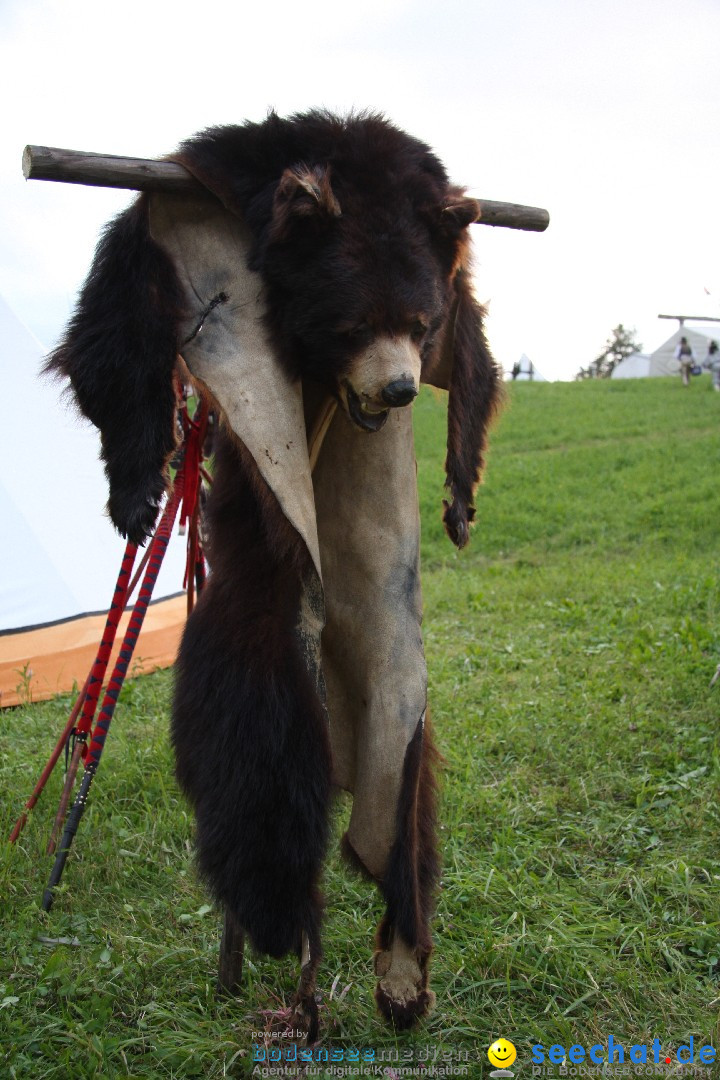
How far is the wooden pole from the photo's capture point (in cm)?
192

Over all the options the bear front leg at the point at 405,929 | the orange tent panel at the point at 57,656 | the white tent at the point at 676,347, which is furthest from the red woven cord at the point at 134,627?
the white tent at the point at 676,347

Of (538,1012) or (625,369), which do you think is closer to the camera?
(538,1012)

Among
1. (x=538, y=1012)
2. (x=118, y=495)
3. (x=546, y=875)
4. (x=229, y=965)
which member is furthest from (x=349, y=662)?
(x=546, y=875)

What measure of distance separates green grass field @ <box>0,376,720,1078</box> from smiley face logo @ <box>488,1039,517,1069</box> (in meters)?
0.03

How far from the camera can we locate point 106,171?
6.44 ft

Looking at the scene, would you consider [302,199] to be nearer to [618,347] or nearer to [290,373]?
[290,373]

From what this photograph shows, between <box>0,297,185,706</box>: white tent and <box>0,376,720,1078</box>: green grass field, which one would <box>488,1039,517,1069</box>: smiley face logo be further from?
<box>0,297,185,706</box>: white tent

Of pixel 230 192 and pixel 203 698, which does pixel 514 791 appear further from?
pixel 230 192

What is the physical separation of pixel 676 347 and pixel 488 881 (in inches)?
1189

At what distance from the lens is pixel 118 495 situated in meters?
2.14

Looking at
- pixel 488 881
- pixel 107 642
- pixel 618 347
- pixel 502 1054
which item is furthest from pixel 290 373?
pixel 618 347

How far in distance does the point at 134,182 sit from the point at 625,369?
36622 millimetres

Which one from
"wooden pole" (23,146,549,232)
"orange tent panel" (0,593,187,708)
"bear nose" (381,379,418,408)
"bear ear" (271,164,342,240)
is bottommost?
"orange tent panel" (0,593,187,708)

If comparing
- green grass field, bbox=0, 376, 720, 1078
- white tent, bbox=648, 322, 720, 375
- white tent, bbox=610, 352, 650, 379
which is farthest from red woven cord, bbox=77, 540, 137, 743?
white tent, bbox=610, 352, 650, 379
